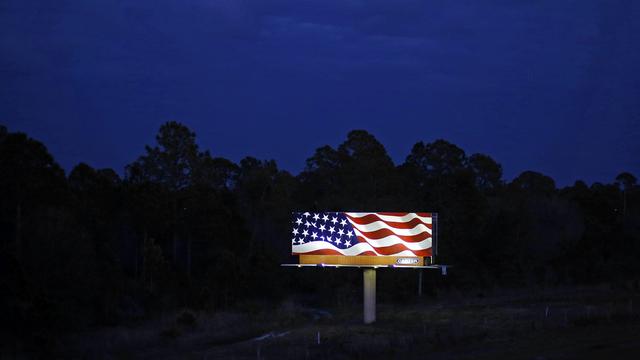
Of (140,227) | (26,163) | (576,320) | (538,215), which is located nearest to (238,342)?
(576,320)

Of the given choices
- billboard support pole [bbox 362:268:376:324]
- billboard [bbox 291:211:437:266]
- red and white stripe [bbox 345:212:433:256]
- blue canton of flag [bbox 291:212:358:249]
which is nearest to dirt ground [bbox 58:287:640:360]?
billboard support pole [bbox 362:268:376:324]

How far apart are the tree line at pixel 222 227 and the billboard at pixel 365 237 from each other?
1418cm

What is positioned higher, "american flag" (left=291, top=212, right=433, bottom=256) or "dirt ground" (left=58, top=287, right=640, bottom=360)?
"american flag" (left=291, top=212, right=433, bottom=256)

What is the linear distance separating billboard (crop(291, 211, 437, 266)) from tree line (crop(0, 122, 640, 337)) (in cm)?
1418

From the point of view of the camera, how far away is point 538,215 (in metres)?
89.8

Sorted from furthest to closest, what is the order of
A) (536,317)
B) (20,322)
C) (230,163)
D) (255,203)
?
(230,163)
(255,203)
(20,322)
(536,317)

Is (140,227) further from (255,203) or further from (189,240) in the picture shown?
(255,203)

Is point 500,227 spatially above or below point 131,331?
above

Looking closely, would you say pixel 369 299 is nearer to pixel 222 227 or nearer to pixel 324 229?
pixel 324 229

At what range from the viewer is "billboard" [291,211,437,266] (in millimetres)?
47844

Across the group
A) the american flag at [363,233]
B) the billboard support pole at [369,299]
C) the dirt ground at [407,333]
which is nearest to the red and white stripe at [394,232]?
the american flag at [363,233]

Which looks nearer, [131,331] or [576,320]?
[576,320]

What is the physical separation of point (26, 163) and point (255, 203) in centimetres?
3293

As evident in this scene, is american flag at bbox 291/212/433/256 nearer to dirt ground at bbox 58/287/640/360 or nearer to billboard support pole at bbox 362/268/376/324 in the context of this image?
billboard support pole at bbox 362/268/376/324
